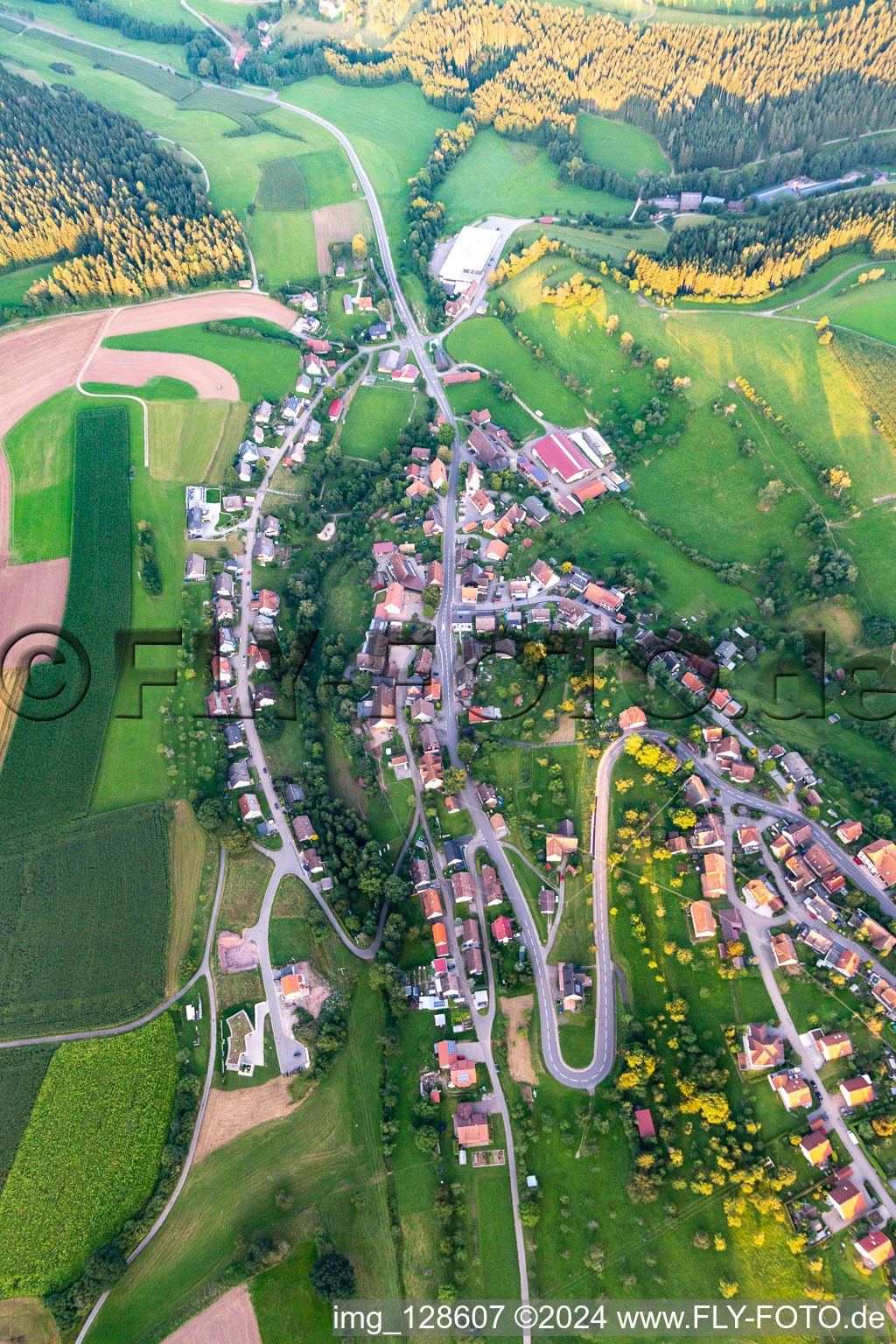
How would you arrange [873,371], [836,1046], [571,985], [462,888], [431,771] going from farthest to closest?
[873,371]
[431,771]
[462,888]
[571,985]
[836,1046]

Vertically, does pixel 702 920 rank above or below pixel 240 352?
below

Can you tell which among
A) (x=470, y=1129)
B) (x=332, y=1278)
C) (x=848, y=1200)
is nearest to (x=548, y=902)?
(x=470, y=1129)

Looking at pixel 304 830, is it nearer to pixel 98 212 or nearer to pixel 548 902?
pixel 548 902

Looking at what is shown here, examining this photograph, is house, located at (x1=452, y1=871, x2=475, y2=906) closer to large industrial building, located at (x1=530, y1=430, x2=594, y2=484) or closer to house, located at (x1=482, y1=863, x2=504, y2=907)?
→ house, located at (x1=482, y1=863, x2=504, y2=907)

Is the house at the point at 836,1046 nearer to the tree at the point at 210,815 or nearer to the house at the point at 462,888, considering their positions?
the house at the point at 462,888

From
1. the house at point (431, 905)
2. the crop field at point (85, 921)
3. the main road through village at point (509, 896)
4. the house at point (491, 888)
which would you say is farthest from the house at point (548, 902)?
the crop field at point (85, 921)

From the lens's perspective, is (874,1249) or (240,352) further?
(240,352)

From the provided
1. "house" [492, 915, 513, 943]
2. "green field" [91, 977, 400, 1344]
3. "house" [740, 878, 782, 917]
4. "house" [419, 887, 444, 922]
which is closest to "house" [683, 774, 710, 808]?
"house" [740, 878, 782, 917]
